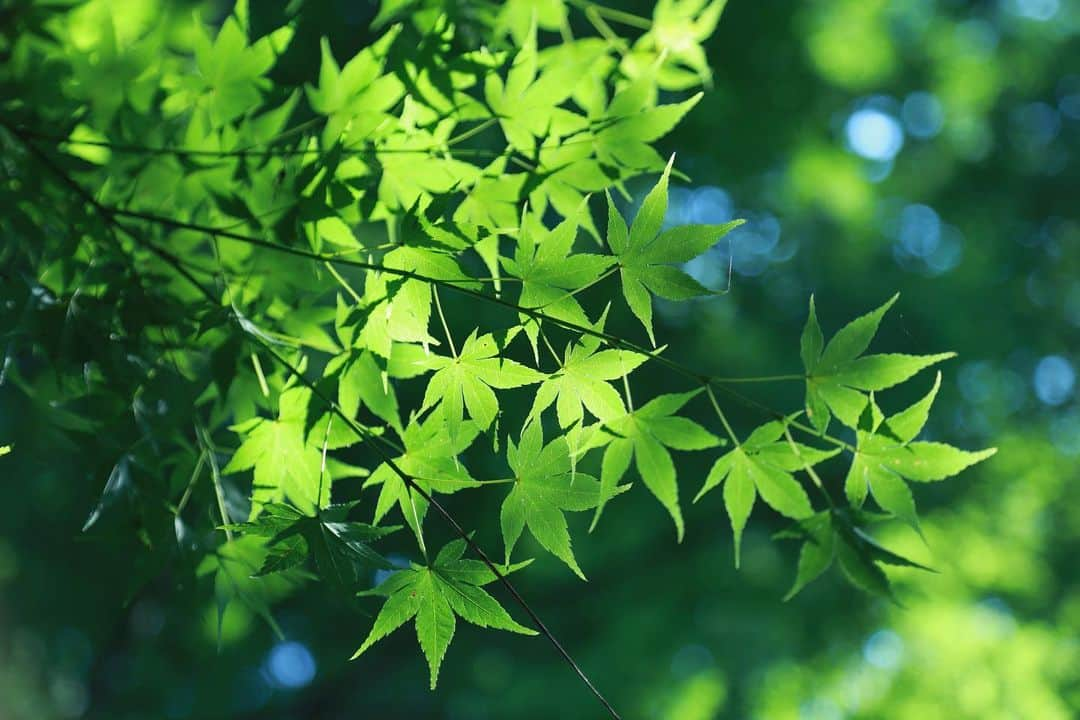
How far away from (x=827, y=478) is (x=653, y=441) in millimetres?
3459

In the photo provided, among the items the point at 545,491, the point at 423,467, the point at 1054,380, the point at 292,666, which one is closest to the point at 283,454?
the point at 423,467

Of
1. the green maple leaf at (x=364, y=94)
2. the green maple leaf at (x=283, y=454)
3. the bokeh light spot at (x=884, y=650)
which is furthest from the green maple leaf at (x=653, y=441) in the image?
the bokeh light spot at (x=884, y=650)

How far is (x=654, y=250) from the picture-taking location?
0.61 metres

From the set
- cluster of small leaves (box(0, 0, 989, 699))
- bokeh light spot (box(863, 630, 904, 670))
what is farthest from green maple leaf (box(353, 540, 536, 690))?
bokeh light spot (box(863, 630, 904, 670))

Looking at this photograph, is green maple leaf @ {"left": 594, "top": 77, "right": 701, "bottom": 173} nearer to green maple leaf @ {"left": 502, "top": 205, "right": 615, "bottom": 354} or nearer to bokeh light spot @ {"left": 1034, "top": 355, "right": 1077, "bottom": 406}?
green maple leaf @ {"left": 502, "top": 205, "right": 615, "bottom": 354}

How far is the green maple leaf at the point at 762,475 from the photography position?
0.69m

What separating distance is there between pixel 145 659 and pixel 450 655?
56.1 inches

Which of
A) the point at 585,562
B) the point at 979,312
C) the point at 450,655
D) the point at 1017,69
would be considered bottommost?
the point at 450,655

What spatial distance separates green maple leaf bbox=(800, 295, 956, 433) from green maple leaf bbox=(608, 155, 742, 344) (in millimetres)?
100

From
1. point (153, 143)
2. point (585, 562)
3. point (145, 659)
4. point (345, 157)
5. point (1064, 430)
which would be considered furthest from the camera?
point (1064, 430)

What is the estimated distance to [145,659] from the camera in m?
4.07

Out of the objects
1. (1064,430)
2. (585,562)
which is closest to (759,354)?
(585,562)

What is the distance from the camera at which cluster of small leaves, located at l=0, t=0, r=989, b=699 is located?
631 millimetres

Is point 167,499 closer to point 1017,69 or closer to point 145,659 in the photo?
point 145,659
